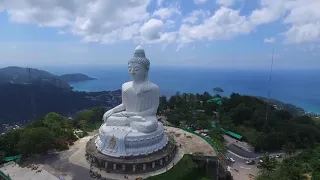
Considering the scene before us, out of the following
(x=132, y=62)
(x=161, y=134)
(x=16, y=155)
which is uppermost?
(x=132, y=62)

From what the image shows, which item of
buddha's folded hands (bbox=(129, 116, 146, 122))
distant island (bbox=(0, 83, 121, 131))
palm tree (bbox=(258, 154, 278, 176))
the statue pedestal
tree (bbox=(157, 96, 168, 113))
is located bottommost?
distant island (bbox=(0, 83, 121, 131))

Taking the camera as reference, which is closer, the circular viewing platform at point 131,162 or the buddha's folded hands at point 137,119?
the circular viewing platform at point 131,162

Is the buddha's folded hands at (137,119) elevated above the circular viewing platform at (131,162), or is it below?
above

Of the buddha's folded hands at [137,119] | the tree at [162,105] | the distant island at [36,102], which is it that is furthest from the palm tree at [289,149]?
the distant island at [36,102]

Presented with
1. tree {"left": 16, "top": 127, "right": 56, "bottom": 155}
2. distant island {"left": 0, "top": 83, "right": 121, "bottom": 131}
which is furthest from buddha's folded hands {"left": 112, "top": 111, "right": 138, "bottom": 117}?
distant island {"left": 0, "top": 83, "right": 121, "bottom": 131}

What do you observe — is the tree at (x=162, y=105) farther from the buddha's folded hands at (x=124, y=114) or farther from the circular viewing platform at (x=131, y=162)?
the circular viewing platform at (x=131, y=162)

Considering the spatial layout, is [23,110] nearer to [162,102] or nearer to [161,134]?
[162,102]

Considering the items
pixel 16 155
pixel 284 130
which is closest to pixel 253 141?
pixel 284 130

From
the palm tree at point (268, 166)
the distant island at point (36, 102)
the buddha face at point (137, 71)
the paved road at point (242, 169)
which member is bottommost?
the distant island at point (36, 102)

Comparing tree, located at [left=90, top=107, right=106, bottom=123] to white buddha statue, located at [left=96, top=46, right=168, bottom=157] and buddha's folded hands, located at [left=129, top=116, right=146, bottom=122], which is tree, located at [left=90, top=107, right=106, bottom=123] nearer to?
white buddha statue, located at [left=96, top=46, right=168, bottom=157]
